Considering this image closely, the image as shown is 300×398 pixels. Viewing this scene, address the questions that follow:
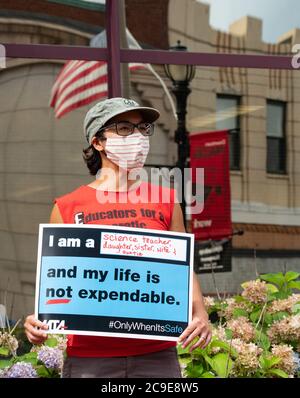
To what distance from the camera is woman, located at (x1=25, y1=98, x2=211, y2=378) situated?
297cm

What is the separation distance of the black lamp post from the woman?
10.5ft

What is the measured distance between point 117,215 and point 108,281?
262 millimetres

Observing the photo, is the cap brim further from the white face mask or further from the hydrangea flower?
the hydrangea flower

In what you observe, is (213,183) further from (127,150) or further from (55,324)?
(55,324)

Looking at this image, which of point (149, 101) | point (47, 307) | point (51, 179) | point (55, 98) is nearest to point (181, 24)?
point (149, 101)

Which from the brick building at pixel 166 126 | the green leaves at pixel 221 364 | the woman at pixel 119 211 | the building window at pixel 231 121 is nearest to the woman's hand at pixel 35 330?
the woman at pixel 119 211

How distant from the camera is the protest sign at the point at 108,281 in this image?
303 centimetres

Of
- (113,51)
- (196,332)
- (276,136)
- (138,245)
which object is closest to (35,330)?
(138,245)

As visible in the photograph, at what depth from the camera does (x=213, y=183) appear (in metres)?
6.59

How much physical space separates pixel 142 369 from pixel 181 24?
4206 mm

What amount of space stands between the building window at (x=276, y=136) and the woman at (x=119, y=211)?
3.56m

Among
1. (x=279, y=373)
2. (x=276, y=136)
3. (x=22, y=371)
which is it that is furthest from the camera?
(x=276, y=136)
